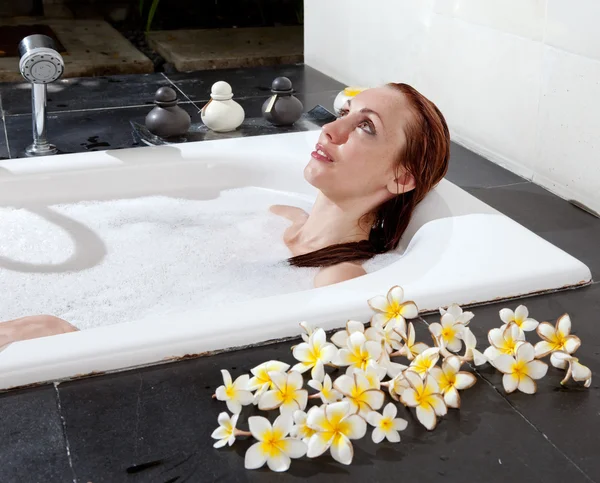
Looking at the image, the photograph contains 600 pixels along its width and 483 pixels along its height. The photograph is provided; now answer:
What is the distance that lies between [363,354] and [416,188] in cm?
69

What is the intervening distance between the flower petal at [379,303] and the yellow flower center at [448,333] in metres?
0.10

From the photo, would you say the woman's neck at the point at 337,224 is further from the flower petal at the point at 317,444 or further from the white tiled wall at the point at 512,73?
the flower petal at the point at 317,444

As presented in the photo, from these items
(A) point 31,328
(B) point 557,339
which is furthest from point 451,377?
(A) point 31,328

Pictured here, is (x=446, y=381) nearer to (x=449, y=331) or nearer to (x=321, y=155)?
(x=449, y=331)

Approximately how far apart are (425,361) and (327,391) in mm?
161

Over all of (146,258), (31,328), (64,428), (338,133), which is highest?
(338,133)

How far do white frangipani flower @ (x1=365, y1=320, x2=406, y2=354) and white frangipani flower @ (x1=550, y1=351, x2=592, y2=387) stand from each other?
0.24m

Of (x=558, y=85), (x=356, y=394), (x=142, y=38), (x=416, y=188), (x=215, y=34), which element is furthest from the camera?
(x=142, y=38)

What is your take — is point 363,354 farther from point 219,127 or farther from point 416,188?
point 219,127

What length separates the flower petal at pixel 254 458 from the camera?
98cm

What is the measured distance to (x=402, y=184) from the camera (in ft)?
5.64

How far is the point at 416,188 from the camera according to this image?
1732 millimetres

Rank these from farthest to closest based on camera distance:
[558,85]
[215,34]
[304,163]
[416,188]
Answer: [215,34], [304,163], [558,85], [416,188]

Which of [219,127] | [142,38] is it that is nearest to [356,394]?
[219,127]
